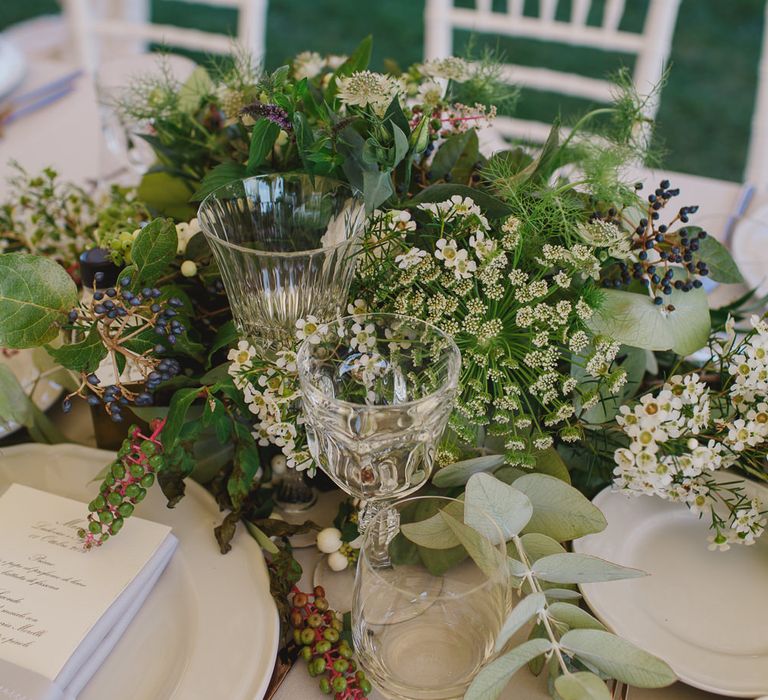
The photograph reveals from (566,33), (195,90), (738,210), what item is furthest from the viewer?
(566,33)

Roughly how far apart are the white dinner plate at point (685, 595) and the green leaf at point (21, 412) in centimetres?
52

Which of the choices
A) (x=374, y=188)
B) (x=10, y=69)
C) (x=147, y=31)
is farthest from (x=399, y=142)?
(x=147, y=31)

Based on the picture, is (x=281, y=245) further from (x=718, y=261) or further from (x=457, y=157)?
(x=718, y=261)

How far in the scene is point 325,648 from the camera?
578mm

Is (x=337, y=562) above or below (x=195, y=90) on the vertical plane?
below

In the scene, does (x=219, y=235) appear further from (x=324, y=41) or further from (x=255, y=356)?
(x=324, y=41)

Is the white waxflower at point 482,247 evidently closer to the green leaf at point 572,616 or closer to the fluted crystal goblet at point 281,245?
the fluted crystal goblet at point 281,245

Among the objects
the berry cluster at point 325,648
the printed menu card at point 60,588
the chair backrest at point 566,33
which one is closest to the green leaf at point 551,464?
the berry cluster at point 325,648

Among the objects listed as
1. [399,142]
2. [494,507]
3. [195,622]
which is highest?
[399,142]

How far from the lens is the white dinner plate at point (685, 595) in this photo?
578 mm

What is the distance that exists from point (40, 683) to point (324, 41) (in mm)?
3184

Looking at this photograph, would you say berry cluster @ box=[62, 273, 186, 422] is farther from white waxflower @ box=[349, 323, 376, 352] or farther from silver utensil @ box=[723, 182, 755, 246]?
silver utensil @ box=[723, 182, 755, 246]

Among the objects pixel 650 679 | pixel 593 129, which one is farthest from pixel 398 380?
pixel 593 129

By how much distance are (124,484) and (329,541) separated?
6.9 inches
